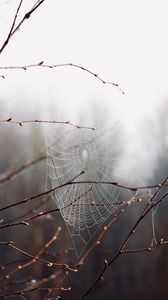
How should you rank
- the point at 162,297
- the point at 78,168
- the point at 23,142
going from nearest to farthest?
the point at 78,168 < the point at 162,297 < the point at 23,142

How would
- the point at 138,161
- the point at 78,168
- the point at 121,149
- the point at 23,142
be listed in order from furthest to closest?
1. the point at 23,142
2. the point at 138,161
3. the point at 121,149
4. the point at 78,168

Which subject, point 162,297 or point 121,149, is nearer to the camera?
point 121,149

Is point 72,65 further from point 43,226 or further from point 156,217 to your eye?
point 43,226

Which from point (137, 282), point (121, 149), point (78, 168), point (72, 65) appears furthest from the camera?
point (137, 282)

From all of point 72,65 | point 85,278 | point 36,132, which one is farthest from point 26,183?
point 72,65

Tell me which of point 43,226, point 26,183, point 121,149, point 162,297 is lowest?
point 162,297

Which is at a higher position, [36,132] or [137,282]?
[36,132]

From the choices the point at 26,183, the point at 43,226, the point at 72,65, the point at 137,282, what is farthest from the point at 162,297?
the point at 72,65

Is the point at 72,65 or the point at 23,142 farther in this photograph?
the point at 23,142

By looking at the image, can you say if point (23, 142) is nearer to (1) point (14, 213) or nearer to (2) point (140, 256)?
(1) point (14, 213)
